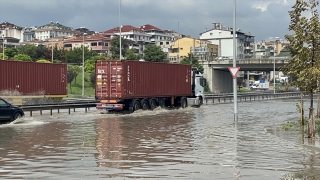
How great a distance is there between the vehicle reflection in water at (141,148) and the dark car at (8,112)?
4.17 meters

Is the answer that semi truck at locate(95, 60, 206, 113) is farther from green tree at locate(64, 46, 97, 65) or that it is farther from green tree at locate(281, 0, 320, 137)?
green tree at locate(64, 46, 97, 65)

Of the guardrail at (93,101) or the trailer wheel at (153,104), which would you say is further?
Result: the trailer wheel at (153,104)

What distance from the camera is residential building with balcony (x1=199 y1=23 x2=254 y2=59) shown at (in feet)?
468

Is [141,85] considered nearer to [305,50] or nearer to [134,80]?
[134,80]

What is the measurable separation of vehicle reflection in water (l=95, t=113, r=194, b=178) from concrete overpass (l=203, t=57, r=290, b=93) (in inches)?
2424

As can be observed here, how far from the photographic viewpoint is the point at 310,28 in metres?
20.1

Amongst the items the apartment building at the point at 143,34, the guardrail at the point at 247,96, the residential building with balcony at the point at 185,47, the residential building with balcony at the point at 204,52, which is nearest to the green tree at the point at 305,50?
the guardrail at the point at 247,96

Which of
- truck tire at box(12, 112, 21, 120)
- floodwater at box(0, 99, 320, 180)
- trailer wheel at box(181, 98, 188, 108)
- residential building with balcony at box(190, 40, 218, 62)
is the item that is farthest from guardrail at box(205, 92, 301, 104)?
floodwater at box(0, 99, 320, 180)

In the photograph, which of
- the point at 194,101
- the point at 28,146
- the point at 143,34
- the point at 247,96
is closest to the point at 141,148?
the point at 28,146

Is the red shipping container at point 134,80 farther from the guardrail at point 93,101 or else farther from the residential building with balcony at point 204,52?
the residential building with balcony at point 204,52

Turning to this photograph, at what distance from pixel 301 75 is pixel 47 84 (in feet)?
72.3

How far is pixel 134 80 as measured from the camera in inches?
1272

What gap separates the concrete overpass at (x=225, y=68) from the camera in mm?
82750

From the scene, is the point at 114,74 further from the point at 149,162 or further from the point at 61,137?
the point at 149,162
